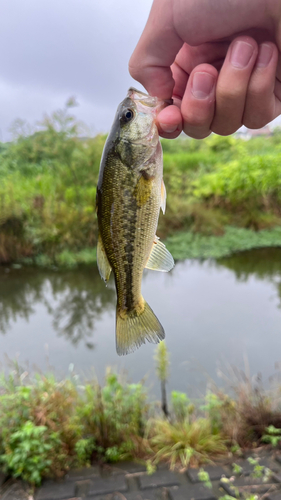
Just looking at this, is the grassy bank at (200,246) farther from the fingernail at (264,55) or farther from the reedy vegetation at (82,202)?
the fingernail at (264,55)

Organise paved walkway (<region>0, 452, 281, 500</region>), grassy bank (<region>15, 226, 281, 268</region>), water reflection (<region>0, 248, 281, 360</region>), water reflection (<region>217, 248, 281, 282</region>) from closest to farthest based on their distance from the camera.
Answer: paved walkway (<region>0, 452, 281, 500</region>) < water reflection (<region>0, 248, 281, 360</region>) < water reflection (<region>217, 248, 281, 282</region>) < grassy bank (<region>15, 226, 281, 268</region>)

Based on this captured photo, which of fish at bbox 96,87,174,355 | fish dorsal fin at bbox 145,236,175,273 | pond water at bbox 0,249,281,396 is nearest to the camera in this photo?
fish at bbox 96,87,174,355

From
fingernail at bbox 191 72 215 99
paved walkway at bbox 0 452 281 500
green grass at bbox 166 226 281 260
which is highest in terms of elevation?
fingernail at bbox 191 72 215 99

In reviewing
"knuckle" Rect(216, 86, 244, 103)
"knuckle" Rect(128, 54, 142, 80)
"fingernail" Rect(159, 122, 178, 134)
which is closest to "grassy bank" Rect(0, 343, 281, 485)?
"fingernail" Rect(159, 122, 178, 134)

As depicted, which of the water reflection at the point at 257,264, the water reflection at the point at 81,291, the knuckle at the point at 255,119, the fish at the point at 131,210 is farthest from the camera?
the water reflection at the point at 257,264

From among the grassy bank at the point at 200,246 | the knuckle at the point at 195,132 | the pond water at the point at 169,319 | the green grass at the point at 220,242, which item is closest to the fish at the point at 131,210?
the knuckle at the point at 195,132

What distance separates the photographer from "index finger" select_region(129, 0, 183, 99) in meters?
1.41

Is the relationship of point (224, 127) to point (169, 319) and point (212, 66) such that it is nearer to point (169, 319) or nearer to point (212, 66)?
point (212, 66)

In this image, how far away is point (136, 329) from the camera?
52.7 inches

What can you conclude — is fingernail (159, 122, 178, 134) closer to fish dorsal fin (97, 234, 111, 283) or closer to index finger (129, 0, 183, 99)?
index finger (129, 0, 183, 99)

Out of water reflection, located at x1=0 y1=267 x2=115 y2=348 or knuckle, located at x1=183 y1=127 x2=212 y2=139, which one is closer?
knuckle, located at x1=183 y1=127 x2=212 y2=139

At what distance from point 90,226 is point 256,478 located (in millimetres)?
7036

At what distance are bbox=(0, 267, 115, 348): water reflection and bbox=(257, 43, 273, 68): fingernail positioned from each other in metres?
5.02

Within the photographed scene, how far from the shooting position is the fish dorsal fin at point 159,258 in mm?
1378
